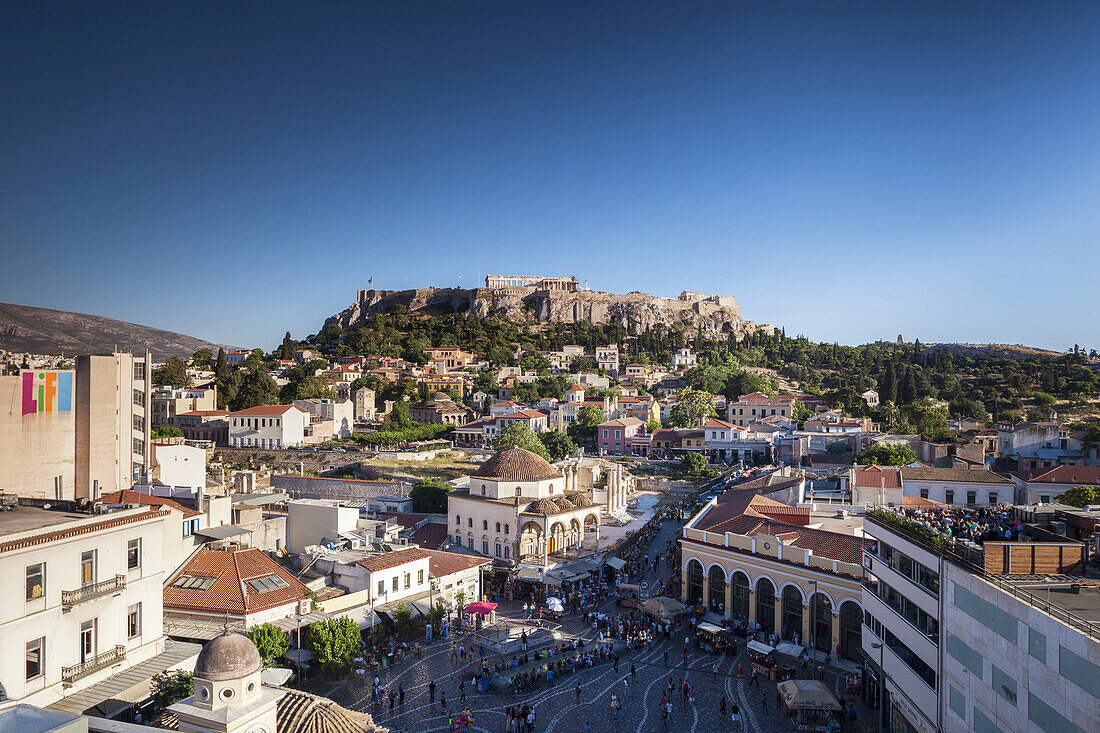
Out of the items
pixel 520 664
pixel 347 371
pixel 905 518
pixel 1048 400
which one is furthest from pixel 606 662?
pixel 1048 400

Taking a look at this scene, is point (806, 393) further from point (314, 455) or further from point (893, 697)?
point (893, 697)

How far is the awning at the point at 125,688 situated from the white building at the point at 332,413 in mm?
55292

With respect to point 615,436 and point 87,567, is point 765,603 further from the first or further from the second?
point 615,436

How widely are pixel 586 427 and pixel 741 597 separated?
50226 mm

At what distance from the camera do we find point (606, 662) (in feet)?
76.3

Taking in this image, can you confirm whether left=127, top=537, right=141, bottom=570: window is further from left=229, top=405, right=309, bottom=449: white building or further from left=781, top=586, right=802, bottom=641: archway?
left=229, top=405, right=309, bottom=449: white building

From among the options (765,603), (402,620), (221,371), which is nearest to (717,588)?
(765,603)

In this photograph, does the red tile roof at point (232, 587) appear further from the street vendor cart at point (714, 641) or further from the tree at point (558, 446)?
the tree at point (558, 446)

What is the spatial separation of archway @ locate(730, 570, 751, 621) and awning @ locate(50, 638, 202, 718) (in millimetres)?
17518

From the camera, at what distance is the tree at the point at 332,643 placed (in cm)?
2041

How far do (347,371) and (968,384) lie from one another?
83.2 m

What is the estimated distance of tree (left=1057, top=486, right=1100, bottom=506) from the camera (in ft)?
95.7

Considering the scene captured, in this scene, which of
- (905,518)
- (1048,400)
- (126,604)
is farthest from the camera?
(1048,400)

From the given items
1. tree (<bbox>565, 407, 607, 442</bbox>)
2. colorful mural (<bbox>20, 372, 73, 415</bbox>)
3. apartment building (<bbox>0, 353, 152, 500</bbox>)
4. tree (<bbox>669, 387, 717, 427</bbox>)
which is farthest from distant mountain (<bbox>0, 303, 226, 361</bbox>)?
tree (<bbox>669, 387, 717, 427</bbox>)
